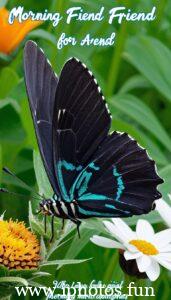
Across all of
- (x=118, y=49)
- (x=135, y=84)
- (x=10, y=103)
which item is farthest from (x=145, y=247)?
(x=135, y=84)

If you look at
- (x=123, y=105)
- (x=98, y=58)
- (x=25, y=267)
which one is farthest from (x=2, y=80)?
(x=25, y=267)

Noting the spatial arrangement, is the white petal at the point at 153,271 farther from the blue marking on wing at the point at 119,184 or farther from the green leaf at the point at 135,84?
the green leaf at the point at 135,84

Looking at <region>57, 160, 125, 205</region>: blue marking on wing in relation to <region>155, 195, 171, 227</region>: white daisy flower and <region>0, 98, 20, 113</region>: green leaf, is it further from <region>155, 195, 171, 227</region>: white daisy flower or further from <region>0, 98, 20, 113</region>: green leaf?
<region>0, 98, 20, 113</region>: green leaf

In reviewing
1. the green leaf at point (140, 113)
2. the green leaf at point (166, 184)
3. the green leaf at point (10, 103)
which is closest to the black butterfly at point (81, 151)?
the green leaf at point (166, 184)

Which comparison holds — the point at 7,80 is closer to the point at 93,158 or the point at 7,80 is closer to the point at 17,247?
the point at 93,158

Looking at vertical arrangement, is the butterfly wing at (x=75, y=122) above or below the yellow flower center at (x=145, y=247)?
A: above

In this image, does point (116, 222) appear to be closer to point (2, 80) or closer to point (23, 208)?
point (23, 208)
